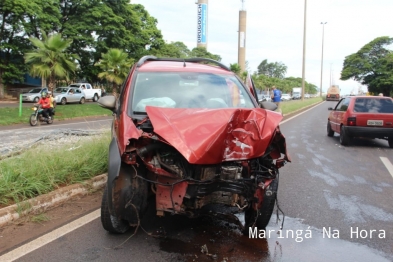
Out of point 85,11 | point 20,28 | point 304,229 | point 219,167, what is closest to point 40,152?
point 219,167

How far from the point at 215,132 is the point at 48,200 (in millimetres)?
2807

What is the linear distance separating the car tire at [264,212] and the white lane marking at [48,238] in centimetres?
191

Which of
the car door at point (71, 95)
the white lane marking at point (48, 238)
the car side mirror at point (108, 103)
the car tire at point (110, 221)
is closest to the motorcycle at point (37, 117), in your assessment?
the car door at point (71, 95)

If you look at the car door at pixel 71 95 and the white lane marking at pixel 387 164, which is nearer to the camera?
the white lane marking at pixel 387 164

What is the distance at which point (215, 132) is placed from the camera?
129 inches

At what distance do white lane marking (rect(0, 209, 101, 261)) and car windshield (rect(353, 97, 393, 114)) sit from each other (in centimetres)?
898

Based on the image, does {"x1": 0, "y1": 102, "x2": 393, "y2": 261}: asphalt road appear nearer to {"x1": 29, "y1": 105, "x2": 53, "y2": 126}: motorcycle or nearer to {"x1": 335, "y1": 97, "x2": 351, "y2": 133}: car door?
{"x1": 335, "y1": 97, "x2": 351, "y2": 133}: car door

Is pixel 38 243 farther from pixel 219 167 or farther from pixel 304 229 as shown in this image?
pixel 304 229

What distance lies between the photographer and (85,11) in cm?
3422

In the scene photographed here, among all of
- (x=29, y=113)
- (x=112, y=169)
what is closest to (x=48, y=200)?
(x=112, y=169)

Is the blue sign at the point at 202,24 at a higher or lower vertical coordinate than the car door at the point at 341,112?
higher

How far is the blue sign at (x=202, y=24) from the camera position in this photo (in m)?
68.8

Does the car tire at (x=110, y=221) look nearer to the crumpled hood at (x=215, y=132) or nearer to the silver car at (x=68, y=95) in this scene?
the crumpled hood at (x=215, y=132)

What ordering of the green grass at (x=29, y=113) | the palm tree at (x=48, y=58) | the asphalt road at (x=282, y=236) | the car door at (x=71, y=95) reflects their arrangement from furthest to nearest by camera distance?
the car door at (x=71, y=95) < the palm tree at (x=48, y=58) < the green grass at (x=29, y=113) < the asphalt road at (x=282, y=236)
